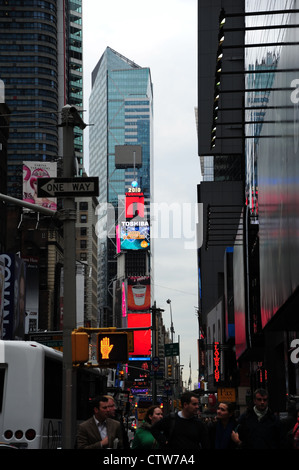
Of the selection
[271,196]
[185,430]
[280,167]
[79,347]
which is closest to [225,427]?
[185,430]

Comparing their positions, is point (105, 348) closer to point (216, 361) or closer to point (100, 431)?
point (100, 431)

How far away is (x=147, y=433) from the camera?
45.3ft

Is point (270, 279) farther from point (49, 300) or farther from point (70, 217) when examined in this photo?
point (49, 300)

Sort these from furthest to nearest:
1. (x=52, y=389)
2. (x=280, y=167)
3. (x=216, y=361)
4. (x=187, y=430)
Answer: (x=216, y=361)
(x=280, y=167)
(x=52, y=389)
(x=187, y=430)

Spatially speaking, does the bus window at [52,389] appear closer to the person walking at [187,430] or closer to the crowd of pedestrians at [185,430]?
the crowd of pedestrians at [185,430]

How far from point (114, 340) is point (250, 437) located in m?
5.37

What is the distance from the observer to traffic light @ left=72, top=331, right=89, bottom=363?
55.0 ft

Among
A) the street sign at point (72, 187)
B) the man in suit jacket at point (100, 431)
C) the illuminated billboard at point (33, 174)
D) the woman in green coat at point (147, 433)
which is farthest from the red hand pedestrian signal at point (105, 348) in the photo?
the illuminated billboard at point (33, 174)

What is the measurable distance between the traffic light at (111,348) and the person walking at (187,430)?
205 inches

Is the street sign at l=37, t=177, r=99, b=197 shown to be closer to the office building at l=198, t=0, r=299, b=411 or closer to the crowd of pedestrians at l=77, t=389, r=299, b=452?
the office building at l=198, t=0, r=299, b=411

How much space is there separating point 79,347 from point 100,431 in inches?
136

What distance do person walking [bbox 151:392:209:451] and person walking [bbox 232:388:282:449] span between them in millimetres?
848

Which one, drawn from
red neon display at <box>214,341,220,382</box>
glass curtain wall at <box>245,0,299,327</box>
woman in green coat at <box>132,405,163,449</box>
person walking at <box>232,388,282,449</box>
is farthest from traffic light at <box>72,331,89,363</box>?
red neon display at <box>214,341,220,382</box>

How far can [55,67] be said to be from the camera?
643 ft
